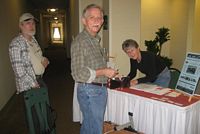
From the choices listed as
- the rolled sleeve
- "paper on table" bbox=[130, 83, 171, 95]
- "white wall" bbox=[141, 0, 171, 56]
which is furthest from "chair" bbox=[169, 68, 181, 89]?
"white wall" bbox=[141, 0, 171, 56]

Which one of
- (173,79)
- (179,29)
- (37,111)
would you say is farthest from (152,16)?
(37,111)

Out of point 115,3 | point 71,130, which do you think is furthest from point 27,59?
point 115,3

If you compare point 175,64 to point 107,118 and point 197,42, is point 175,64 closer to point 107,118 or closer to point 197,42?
point 197,42

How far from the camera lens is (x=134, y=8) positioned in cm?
333

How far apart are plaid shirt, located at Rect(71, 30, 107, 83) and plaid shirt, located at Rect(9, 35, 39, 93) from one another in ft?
2.82

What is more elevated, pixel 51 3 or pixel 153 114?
pixel 51 3

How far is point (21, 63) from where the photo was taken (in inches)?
91.1

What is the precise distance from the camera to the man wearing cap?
231 centimetres

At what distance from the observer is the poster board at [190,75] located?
199 cm

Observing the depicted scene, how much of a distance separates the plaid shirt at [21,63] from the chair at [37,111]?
0.11 meters

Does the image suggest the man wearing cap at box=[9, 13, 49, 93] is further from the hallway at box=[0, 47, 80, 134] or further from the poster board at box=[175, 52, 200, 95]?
the poster board at box=[175, 52, 200, 95]

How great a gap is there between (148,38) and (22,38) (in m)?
3.11

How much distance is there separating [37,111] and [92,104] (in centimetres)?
88

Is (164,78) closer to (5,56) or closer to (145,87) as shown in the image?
(145,87)
